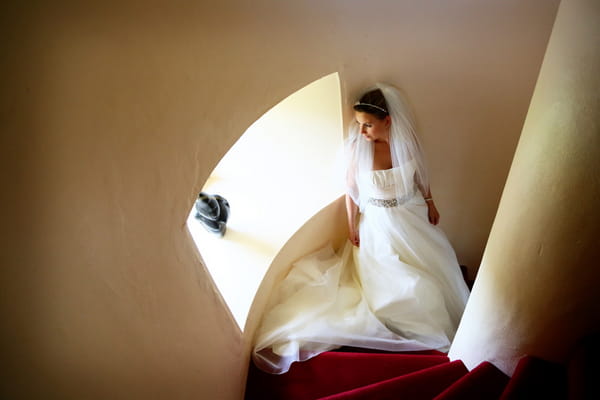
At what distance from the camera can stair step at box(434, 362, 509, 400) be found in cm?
130

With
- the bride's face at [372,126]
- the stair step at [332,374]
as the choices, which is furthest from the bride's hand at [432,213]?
the stair step at [332,374]

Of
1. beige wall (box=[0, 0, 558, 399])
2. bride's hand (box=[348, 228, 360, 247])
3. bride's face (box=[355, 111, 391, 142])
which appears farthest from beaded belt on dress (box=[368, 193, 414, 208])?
beige wall (box=[0, 0, 558, 399])

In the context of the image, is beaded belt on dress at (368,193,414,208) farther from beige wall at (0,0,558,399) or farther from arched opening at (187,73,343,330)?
beige wall at (0,0,558,399)

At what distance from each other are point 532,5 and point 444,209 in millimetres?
1461

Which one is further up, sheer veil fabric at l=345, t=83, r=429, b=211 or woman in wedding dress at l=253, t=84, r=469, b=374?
sheer veil fabric at l=345, t=83, r=429, b=211

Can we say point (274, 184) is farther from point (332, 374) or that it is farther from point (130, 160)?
point (130, 160)

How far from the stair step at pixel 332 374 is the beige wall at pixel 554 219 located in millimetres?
561

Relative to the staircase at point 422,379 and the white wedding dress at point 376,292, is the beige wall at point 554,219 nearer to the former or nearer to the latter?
the staircase at point 422,379

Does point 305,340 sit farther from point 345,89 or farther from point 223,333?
point 345,89

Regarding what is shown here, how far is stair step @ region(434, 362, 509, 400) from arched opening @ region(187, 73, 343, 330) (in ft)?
3.53

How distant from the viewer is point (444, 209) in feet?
9.77

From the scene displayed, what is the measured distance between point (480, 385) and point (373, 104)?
4.88ft

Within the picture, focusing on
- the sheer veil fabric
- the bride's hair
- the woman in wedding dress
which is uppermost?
the bride's hair

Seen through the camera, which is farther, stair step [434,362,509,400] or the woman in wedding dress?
the woman in wedding dress
